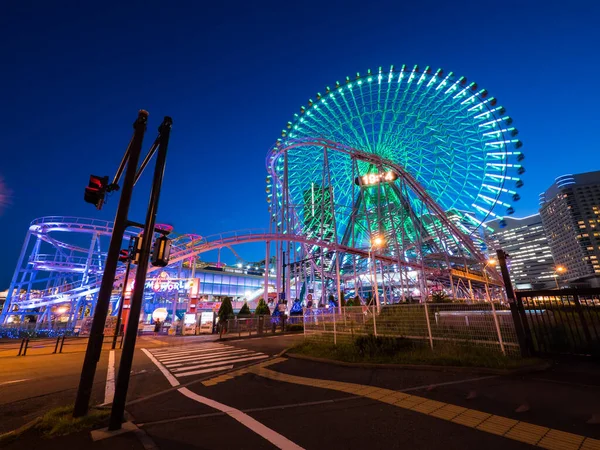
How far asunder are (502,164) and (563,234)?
5902 inches

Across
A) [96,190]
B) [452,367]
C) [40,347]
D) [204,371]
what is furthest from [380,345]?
[40,347]

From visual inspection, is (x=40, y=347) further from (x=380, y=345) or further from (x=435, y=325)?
(x=435, y=325)

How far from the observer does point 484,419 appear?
4617 mm

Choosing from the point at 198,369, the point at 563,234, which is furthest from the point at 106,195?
the point at 563,234

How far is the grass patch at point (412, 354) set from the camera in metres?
7.98

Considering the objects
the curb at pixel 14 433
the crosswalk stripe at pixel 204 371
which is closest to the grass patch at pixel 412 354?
the crosswalk stripe at pixel 204 371

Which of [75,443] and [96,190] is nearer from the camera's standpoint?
[75,443]

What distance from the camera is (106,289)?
17.3ft

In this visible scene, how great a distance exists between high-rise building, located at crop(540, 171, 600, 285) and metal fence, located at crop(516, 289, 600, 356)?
473 ft

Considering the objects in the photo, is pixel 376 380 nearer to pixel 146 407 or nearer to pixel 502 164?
pixel 146 407

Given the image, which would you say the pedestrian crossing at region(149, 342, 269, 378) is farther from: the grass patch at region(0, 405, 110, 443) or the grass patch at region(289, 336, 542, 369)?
the grass patch at region(0, 405, 110, 443)

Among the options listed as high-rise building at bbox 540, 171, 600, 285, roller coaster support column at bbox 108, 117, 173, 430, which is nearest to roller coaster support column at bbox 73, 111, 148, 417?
roller coaster support column at bbox 108, 117, 173, 430

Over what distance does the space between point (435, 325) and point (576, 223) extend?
16545 centimetres

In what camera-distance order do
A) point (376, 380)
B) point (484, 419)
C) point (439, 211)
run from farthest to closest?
point (439, 211) < point (376, 380) < point (484, 419)
